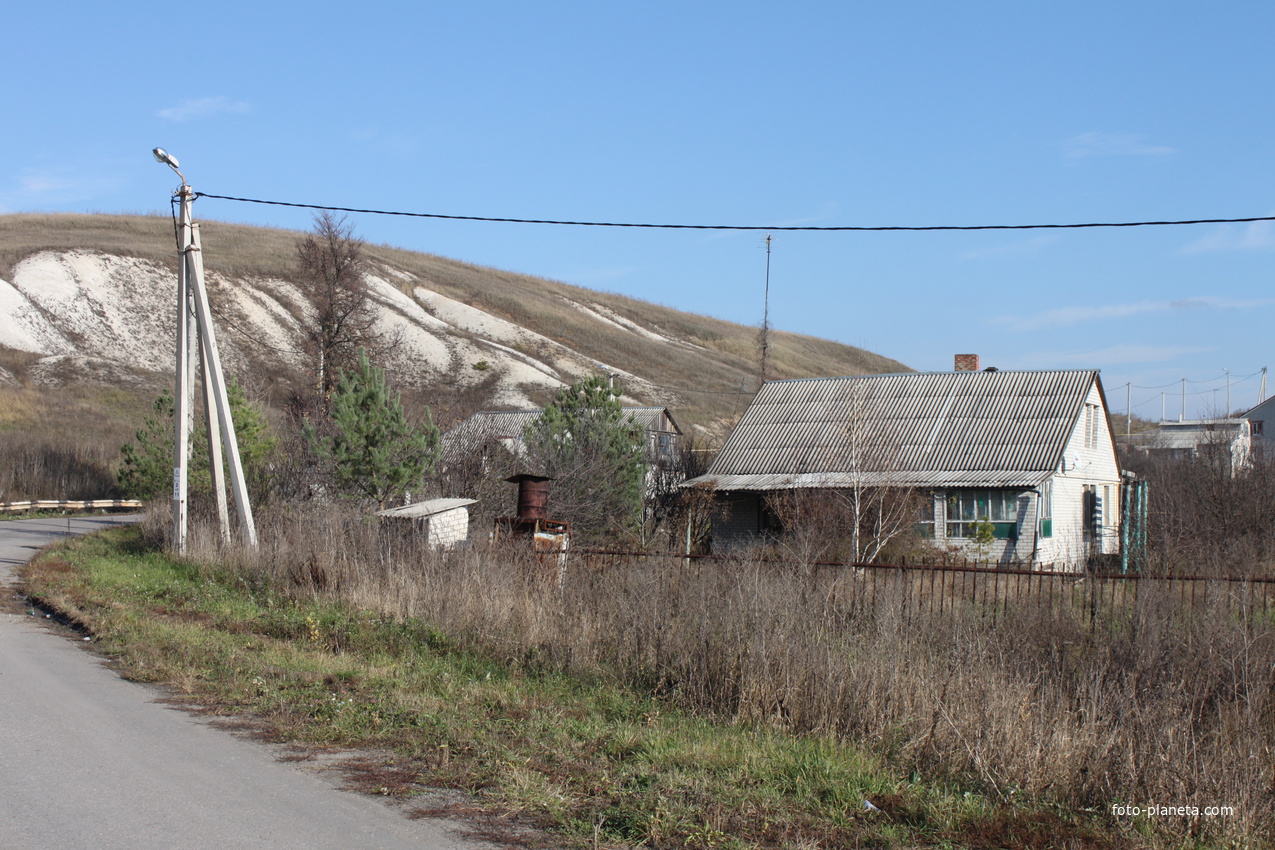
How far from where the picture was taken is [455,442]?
2384cm

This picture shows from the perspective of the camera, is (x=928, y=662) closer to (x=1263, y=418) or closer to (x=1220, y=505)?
(x=1220, y=505)

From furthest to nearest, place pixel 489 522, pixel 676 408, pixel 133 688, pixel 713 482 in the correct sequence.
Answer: pixel 676 408, pixel 713 482, pixel 489 522, pixel 133 688

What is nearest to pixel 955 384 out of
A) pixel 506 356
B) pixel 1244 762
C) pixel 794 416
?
pixel 794 416

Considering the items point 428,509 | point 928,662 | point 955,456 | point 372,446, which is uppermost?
point 955,456

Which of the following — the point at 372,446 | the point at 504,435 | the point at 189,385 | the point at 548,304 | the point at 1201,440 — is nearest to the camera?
the point at 189,385

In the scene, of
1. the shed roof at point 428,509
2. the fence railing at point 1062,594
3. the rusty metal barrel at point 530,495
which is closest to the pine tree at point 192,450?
the shed roof at point 428,509

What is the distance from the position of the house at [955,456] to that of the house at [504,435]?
3.16m

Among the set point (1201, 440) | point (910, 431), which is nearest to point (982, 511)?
point (910, 431)

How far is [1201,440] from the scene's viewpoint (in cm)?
3625

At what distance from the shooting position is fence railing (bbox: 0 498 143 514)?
37028 millimetres

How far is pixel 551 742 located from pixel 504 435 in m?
20.9

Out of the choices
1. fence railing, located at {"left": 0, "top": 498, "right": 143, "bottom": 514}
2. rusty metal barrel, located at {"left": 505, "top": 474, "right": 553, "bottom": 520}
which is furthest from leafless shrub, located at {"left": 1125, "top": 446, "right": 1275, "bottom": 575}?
fence railing, located at {"left": 0, "top": 498, "right": 143, "bottom": 514}

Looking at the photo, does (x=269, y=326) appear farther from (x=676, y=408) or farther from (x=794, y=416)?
(x=794, y=416)

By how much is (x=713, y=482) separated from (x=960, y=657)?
1900 centimetres
